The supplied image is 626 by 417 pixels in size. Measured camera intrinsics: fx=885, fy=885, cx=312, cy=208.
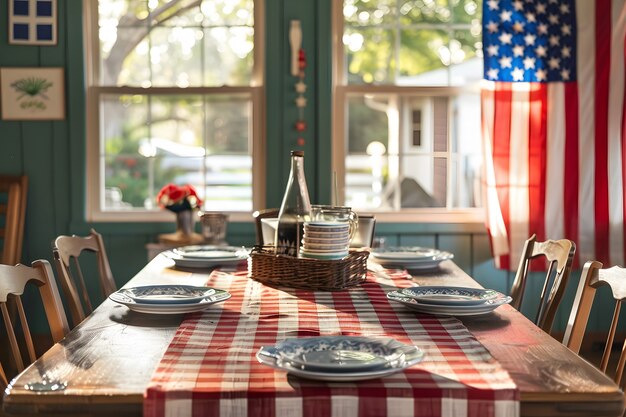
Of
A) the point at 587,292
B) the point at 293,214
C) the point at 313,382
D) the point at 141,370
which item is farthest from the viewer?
the point at 293,214

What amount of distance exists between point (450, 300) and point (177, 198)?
2585mm

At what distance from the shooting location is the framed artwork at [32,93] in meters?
4.88

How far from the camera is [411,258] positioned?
327 centimetres

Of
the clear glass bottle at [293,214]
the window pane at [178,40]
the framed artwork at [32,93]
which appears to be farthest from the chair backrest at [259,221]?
the framed artwork at [32,93]

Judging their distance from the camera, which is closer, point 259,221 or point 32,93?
point 259,221

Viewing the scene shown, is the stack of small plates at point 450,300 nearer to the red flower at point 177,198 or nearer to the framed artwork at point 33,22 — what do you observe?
the red flower at point 177,198

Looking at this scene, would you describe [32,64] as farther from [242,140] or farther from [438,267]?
[438,267]

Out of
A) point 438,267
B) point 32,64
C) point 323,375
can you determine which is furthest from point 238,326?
point 32,64

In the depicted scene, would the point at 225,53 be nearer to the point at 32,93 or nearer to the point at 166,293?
the point at 32,93

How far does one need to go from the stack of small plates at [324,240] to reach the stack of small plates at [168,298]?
0.39m

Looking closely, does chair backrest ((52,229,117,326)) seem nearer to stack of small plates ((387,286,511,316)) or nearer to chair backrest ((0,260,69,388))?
chair backrest ((0,260,69,388))

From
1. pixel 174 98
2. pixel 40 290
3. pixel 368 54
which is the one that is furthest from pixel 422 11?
pixel 40 290

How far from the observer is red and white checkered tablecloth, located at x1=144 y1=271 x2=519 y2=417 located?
1572 mm

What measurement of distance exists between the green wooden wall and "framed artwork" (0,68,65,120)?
4 cm
